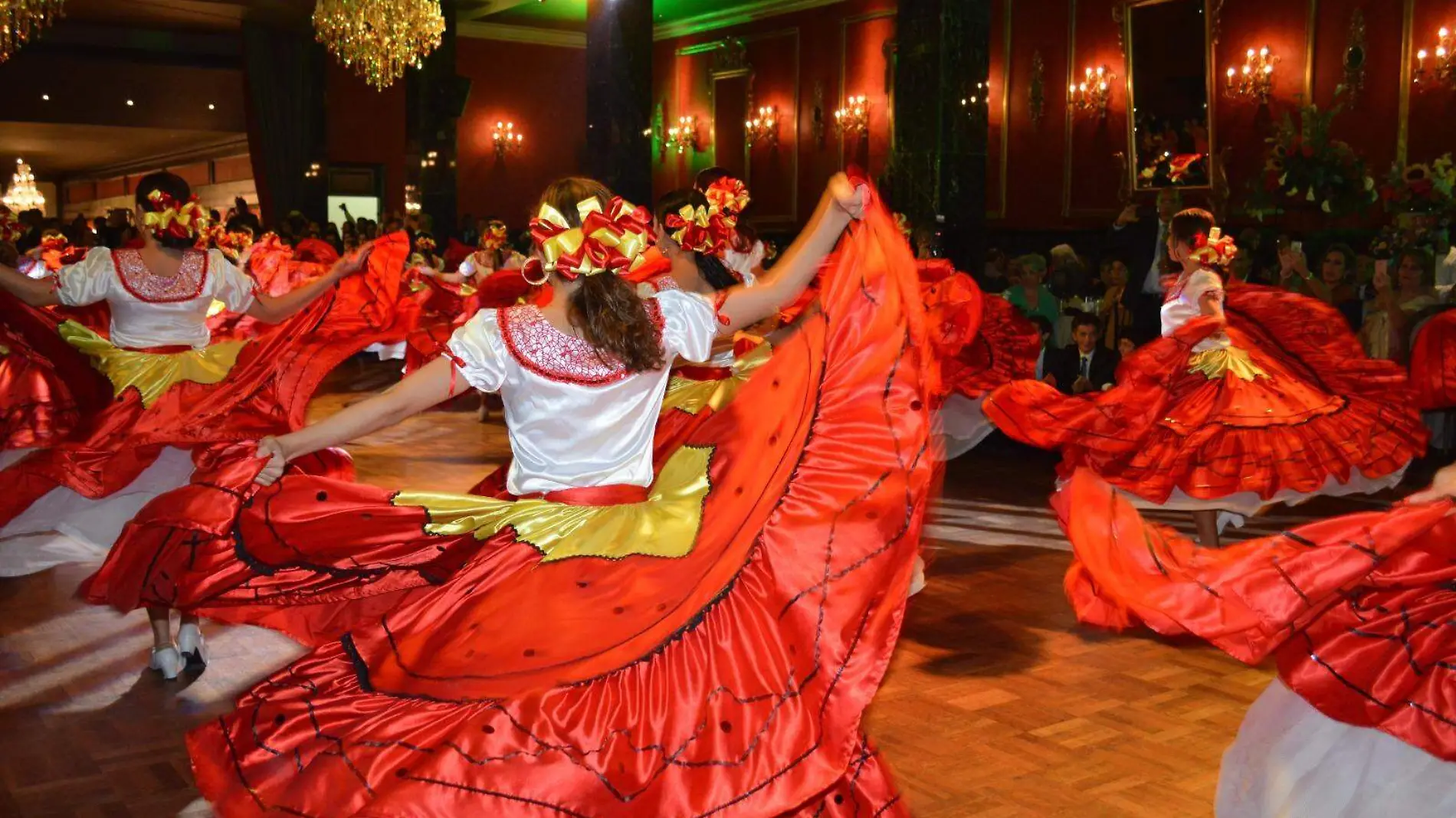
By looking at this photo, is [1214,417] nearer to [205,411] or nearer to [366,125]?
[205,411]

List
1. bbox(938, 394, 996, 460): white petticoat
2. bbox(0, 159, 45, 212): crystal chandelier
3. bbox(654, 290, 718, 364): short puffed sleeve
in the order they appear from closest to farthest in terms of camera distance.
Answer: bbox(654, 290, 718, 364): short puffed sleeve < bbox(938, 394, 996, 460): white petticoat < bbox(0, 159, 45, 212): crystal chandelier

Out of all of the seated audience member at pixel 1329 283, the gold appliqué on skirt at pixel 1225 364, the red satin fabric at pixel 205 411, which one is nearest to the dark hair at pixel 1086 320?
the seated audience member at pixel 1329 283

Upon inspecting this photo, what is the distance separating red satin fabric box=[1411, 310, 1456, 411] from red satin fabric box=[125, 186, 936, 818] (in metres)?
3.64

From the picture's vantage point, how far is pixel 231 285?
470 centimetres

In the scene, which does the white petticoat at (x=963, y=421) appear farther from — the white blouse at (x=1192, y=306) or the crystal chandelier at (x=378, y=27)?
the crystal chandelier at (x=378, y=27)

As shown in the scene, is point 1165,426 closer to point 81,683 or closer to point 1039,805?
point 1039,805

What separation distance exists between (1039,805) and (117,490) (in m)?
3.16

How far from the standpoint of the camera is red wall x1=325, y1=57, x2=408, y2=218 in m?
18.2

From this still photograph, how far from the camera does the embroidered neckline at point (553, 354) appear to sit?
260 centimetres

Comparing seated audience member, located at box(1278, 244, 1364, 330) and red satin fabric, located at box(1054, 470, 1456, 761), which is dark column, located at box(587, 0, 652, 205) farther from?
red satin fabric, located at box(1054, 470, 1456, 761)

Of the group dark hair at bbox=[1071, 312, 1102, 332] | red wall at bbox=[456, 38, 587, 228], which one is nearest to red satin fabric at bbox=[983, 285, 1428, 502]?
dark hair at bbox=[1071, 312, 1102, 332]

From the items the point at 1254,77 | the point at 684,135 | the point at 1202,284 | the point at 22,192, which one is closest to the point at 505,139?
the point at 684,135

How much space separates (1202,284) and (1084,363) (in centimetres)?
270

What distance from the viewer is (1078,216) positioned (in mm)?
13711
